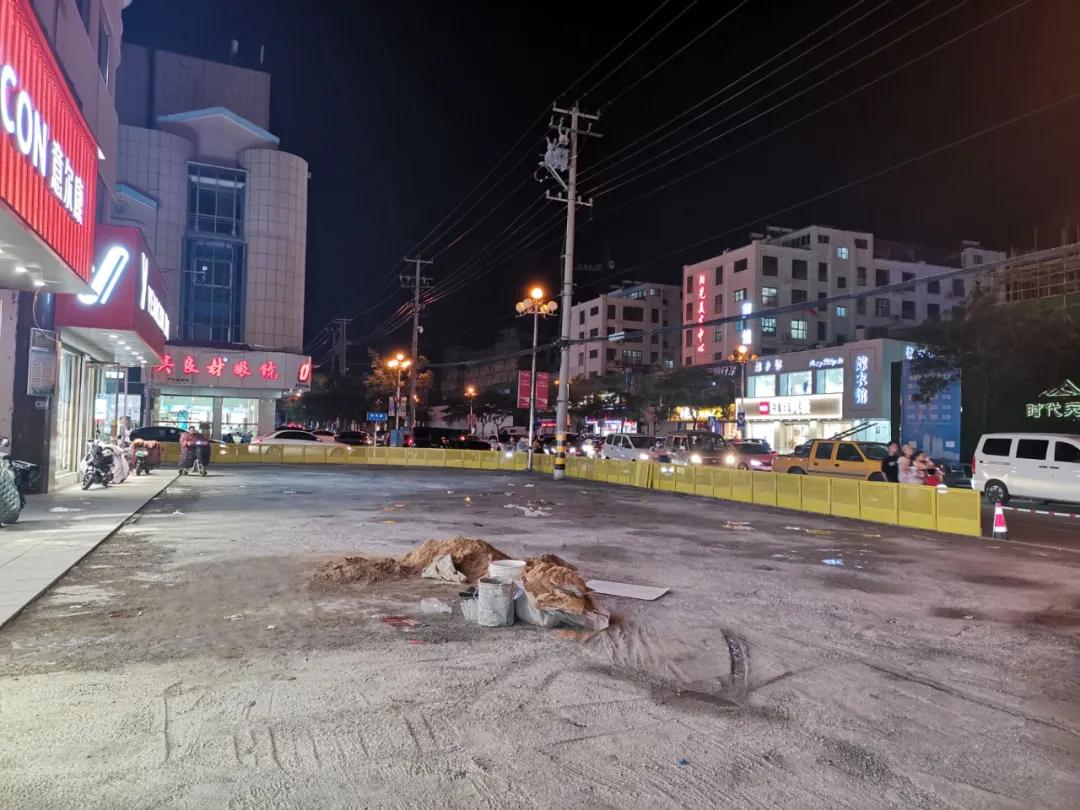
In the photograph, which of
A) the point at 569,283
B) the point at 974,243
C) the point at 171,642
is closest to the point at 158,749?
the point at 171,642

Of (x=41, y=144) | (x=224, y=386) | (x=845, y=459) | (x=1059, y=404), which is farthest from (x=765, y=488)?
(x=224, y=386)

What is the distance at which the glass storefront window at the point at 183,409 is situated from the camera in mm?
52875

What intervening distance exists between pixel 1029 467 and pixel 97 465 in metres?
23.9

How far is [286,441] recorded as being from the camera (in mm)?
36656

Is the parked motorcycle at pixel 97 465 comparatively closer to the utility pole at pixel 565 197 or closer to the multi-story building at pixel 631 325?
the utility pole at pixel 565 197

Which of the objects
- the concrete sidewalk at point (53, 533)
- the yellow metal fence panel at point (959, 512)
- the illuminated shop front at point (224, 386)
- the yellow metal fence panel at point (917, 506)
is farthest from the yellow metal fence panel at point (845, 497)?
the illuminated shop front at point (224, 386)

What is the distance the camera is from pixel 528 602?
24.0 ft

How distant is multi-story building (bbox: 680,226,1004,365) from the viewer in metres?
67.6

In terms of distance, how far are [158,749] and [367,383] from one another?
7247cm

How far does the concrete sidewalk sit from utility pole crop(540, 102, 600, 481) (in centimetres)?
1436

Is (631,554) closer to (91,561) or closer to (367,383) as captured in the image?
(91,561)

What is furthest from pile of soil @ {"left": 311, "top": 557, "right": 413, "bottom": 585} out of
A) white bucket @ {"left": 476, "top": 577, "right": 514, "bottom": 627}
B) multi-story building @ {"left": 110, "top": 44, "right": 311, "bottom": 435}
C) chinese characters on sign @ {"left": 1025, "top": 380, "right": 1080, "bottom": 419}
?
multi-story building @ {"left": 110, "top": 44, "right": 311, "bottom": 435}

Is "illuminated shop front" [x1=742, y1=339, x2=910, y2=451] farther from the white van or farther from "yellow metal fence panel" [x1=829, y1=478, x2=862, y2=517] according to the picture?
"yellow metal fence panel" [x1=829, y1=478, x2=862, y2=517]

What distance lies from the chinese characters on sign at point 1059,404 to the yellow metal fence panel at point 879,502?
62.5 feet
